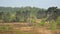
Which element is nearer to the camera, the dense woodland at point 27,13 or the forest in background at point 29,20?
the forest in background at point 29,20

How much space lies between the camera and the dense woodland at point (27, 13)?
169 inches

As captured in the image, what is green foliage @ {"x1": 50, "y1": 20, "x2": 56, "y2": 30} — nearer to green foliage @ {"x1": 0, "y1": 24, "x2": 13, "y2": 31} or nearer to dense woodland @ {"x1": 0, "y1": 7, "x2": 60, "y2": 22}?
dense woodland @ {"x1": 0, "y1": 7, "x2": 60, "y2": 22}

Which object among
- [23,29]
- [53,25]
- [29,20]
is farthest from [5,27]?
[53,25]

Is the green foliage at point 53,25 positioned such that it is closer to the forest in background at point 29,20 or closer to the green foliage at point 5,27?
the forest in background at point 29,20

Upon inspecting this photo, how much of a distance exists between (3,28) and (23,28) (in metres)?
0.47

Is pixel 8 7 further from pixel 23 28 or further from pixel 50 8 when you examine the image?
pixel 50 8

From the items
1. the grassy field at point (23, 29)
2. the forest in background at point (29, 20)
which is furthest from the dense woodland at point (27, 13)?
the grassy field at point (23, 29)

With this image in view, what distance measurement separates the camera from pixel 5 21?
422cm

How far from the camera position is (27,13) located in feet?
14.4

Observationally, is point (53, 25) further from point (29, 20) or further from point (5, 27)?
point (5, 27)

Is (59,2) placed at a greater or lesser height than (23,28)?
greater

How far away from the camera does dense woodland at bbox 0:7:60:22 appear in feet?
14.0

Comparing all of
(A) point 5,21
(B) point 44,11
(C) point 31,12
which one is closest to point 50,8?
(B) point 44,11

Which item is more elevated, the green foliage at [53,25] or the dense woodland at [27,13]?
the dense woodland at [27,13]
